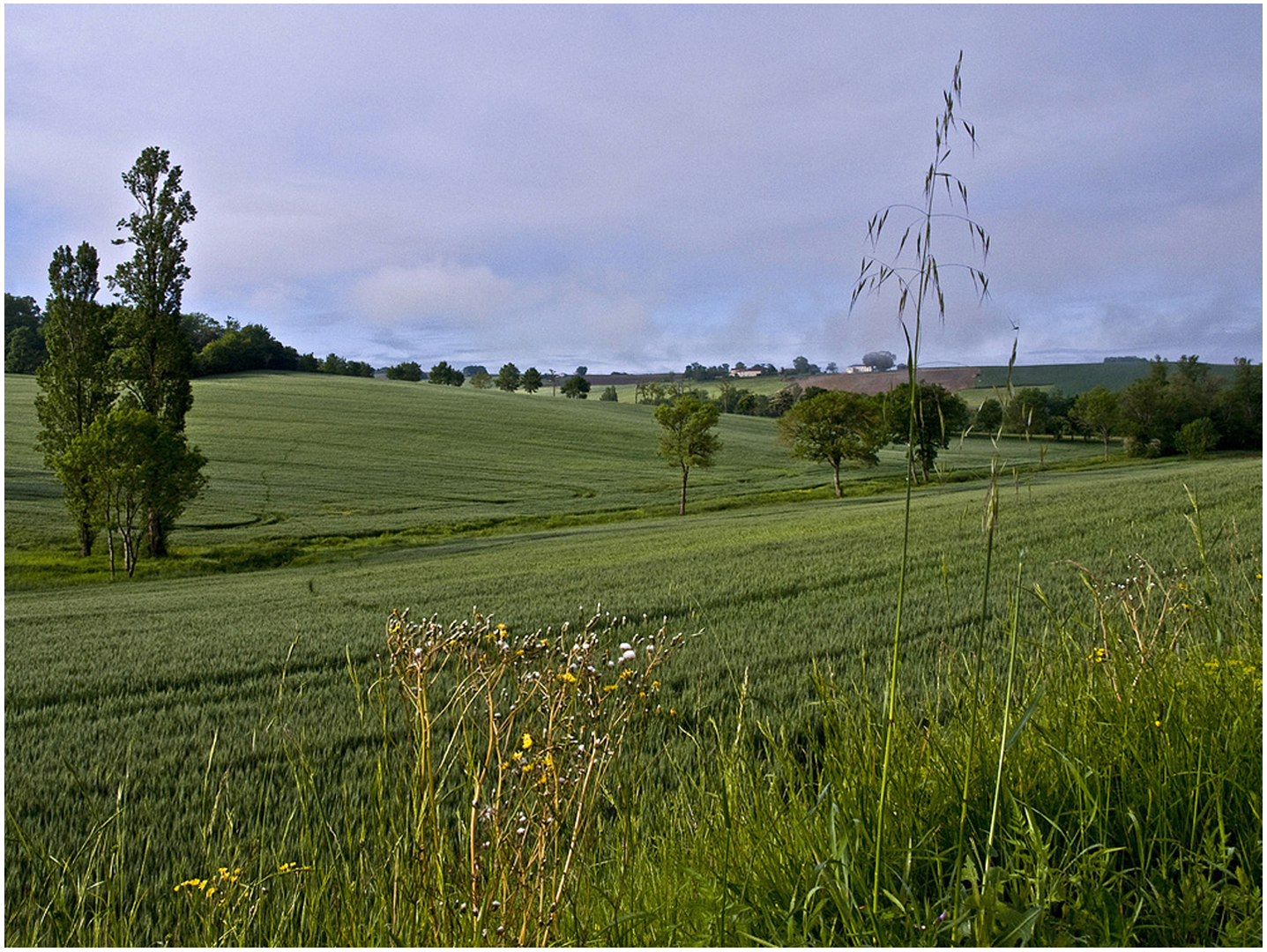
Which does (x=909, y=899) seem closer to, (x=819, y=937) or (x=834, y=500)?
(x=819, y=937)

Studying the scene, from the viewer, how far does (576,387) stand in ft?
329

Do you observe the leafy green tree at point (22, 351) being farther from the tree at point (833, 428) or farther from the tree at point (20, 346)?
the tree at point (833, 428)

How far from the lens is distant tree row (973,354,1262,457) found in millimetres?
42312

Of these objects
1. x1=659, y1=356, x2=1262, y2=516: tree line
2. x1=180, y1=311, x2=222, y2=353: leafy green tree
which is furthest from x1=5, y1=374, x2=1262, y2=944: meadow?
x1=180, y1=311, x2=222, y2=353: leafy green tree

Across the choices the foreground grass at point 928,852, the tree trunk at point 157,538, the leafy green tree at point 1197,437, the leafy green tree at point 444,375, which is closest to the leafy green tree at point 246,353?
the leafy green tree at point 444,375

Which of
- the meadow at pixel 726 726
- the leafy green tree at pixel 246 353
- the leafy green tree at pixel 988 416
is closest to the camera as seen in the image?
the leafy green tree at pixel 988 416

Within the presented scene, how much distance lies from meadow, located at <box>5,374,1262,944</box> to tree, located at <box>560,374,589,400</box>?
77932 millimetres

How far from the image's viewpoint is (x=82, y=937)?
8.71ft

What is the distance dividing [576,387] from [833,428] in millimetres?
61532

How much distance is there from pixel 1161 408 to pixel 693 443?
29625mm

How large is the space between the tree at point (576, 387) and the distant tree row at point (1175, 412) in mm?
60213

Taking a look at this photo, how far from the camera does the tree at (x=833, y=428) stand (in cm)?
4144

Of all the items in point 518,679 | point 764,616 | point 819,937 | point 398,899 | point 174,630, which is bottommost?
point 174,630

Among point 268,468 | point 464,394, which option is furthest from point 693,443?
point 464,394
